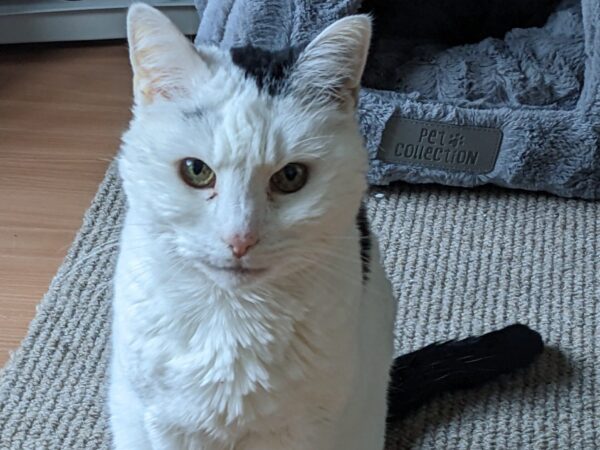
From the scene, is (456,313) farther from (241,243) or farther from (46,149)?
(46,149)

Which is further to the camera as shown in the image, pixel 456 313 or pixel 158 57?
pixel 456 313

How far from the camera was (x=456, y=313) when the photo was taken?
4.57 ft

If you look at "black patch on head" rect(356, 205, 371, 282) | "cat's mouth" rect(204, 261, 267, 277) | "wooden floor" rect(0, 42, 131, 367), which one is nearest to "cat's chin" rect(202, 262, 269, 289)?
"cat's mouth" rect(204, 261, 267, 277)

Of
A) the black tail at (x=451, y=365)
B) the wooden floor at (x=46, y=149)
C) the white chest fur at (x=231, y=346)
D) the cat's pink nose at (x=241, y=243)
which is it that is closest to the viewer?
the cat's pink nose at (x=241, y=243)

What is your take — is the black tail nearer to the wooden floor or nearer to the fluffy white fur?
the fluffy white fur

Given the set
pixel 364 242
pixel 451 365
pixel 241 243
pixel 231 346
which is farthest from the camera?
pixel 451 365

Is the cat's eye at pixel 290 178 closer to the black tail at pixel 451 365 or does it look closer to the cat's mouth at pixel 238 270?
the cat's mouth at pixel 238 270

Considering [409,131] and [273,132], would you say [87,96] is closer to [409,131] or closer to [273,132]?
[409,131]

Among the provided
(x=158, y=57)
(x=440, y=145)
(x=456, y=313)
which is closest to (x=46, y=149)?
(x=440, y=145)

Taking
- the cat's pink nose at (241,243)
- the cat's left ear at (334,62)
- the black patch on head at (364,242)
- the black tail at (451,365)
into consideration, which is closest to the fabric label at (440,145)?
the black tail at (451,365)

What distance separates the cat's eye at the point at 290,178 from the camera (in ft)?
2.63

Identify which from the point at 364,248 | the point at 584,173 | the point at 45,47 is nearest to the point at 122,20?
the point at 45,47

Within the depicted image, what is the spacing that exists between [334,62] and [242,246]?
0.20 m

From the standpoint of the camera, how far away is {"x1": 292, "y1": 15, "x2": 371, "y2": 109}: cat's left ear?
809 mm
